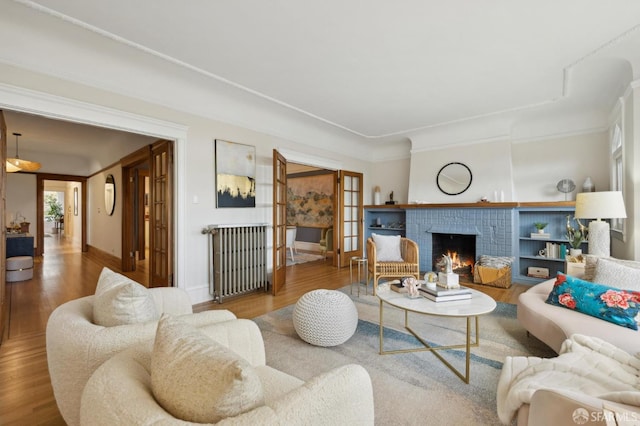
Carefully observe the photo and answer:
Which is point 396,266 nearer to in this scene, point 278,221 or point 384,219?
point 278,221

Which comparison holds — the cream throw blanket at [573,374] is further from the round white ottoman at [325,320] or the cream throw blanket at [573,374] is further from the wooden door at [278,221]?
the wooden door at [278,221]

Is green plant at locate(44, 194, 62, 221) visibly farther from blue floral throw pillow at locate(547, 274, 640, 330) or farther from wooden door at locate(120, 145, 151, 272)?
blue floral throw pillow at locate(547, 274, 640, 330)

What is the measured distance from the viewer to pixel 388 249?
4.27 metres

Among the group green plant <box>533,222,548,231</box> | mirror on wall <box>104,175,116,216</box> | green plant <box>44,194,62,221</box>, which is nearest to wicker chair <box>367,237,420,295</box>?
green plant <box>533,222,548,231</box>

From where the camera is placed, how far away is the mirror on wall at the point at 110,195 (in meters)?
6.04

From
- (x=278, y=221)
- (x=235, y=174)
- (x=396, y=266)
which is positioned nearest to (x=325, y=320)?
(x=396, y=266)

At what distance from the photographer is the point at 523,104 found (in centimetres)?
404

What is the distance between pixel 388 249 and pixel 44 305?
440cm

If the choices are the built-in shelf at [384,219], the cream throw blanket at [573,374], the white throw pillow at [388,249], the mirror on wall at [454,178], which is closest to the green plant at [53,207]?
the built-in shelf at [384,219]

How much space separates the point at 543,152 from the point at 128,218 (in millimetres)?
7440

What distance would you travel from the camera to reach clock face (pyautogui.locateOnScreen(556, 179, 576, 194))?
454cm

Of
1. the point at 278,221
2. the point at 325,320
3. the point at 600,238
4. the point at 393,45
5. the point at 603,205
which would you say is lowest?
the point at 325,320

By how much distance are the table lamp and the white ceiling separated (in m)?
1.28

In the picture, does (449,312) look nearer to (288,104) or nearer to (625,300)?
(625,300)
